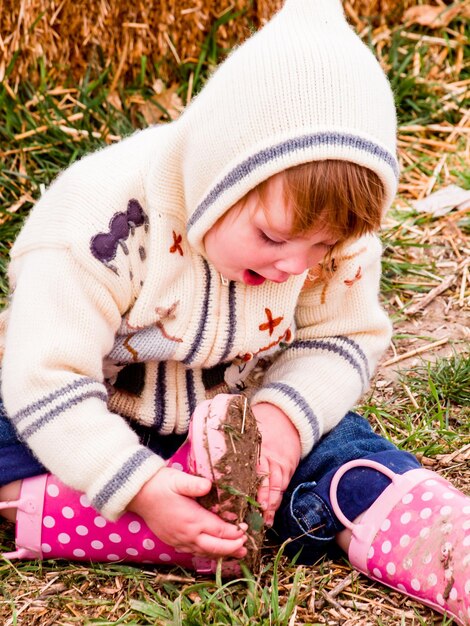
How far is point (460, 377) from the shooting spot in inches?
102

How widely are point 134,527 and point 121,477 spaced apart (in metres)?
0.17

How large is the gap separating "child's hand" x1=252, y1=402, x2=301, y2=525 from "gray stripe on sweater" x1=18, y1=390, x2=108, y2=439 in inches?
14.5

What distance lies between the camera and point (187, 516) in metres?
1.83

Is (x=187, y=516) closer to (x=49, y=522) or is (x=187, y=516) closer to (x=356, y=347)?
(x=49, y=522)

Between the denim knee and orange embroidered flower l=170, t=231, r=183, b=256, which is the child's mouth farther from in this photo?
the denim knee

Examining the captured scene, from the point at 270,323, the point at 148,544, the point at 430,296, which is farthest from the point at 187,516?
the point at 430,296

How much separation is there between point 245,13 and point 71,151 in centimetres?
93

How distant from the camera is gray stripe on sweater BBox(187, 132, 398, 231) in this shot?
1.70 m

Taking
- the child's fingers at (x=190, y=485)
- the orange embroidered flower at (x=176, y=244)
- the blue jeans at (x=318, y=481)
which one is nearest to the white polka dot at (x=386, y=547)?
the blue jeans at (x=318, y=481)

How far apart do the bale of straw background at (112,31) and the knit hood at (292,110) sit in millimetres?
1774

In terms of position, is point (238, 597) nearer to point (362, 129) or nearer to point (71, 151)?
point (362, 129)

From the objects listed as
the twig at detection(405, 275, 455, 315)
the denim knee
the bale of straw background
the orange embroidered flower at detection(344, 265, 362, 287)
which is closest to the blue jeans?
the denim knee

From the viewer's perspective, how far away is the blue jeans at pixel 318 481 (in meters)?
2.01

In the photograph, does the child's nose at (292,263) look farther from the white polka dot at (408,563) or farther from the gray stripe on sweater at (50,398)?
the white polka dot at (408,563)
